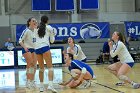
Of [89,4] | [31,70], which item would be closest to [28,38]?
[31,70]

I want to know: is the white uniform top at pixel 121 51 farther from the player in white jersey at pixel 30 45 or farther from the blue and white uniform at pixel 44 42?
the player in white jersey at pixel 30 45

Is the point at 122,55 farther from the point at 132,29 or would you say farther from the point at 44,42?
the point at 132,29

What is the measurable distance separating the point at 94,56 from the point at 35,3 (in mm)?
5528

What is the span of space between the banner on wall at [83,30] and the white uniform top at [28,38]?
15194 mm

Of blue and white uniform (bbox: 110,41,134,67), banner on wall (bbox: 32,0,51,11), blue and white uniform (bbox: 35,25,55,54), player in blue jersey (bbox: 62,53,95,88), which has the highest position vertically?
banner on wall (bbox: 32,0,51,11)

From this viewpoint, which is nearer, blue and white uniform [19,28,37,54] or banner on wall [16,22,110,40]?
blue and white uniform [19,28,37,54]

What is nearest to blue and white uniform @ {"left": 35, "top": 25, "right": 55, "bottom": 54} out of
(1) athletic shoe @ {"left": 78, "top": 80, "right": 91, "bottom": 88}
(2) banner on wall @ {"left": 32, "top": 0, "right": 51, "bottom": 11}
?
(1) athletic shoe @ {"left": 78, "top": 80, "right": 91, "bottom": 88}

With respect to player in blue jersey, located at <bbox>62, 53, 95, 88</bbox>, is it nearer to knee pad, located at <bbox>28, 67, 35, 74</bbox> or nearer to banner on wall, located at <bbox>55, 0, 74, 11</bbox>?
knee pad, located at <bbox>28, 67, 35, 74</bbox>

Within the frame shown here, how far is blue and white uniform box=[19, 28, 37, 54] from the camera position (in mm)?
9571

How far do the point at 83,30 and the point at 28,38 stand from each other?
51.5ft

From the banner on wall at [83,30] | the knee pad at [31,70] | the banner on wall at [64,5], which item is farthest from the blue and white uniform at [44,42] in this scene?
the banner on wall at [64,5]

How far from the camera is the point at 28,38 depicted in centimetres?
964

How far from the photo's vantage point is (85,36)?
25.2m

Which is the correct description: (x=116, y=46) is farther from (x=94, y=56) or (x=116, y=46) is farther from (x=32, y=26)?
(x=94, y=56)
